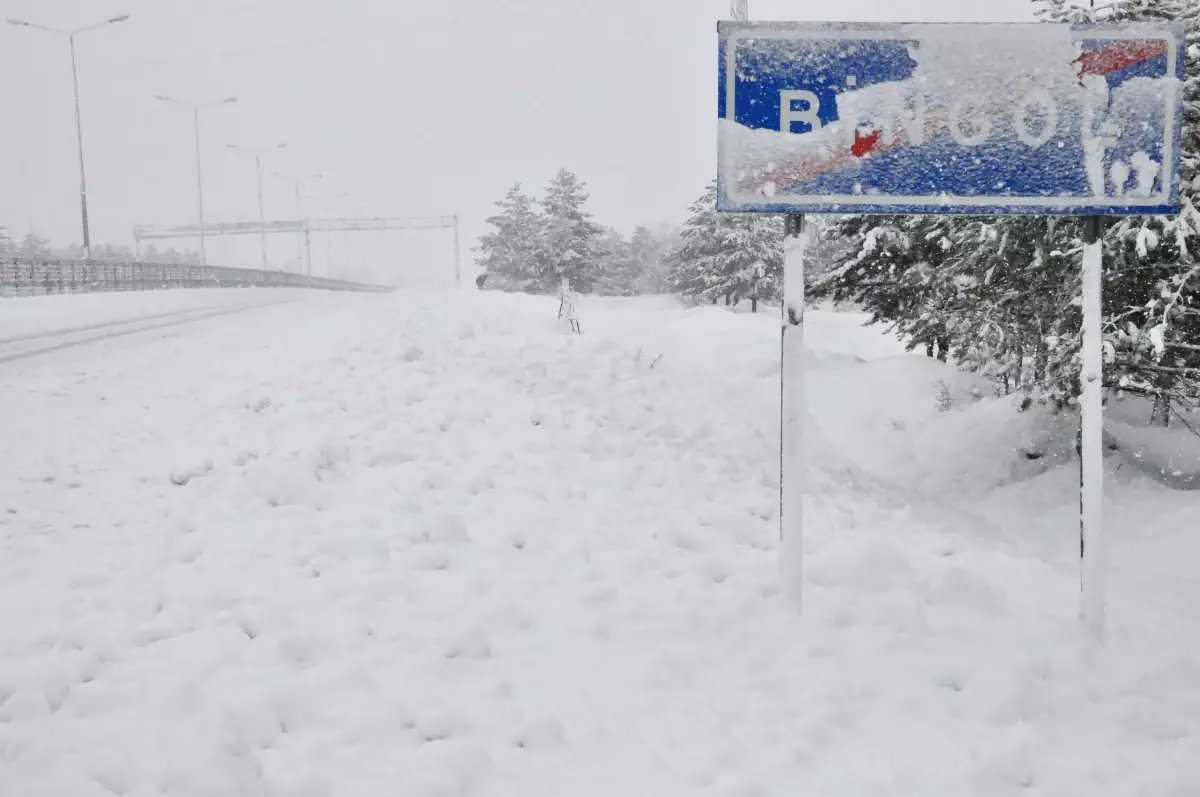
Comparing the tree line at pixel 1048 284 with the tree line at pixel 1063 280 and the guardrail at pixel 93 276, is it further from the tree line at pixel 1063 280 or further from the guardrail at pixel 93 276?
the guardrail at pixel 93 276

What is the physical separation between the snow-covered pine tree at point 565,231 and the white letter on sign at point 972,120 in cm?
3726

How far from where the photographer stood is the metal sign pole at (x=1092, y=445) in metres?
4.50

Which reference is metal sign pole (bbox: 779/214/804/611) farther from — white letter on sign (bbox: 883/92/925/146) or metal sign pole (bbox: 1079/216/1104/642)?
metal sign pole (bbox: 1079/216/1104/642)

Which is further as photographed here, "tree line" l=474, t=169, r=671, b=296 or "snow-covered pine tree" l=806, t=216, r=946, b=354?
"tree line" l=474, t=169, r=671, b=296

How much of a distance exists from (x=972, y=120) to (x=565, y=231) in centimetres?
3837

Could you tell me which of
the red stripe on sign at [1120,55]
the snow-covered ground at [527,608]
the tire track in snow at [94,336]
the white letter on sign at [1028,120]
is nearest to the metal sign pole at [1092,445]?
the snow-covered ground at [527,608]

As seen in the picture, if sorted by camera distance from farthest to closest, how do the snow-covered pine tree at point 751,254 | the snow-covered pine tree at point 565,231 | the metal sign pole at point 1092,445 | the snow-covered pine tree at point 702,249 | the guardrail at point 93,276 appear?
1. the snow-covered pine tree at point 565,231
2. the snow-covered pine tree at point 702,249
3. the snow-covered pine tree at point 751,254
4. the guardrail at point 93,276
5. the metal sign pole at point 1092,445

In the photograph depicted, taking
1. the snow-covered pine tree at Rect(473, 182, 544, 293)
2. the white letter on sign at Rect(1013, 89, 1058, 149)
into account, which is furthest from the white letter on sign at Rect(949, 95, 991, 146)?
the snow-covered pine tree at Rect(473, 182, 544, 293)

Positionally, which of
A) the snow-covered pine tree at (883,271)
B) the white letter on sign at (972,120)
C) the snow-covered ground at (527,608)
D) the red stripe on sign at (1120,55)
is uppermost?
the red stripe on sign at (1120,55)

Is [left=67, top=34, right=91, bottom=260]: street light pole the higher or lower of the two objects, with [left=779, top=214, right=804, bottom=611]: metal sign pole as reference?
higher

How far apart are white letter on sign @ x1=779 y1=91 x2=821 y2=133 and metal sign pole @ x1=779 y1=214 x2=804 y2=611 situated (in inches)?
19.9

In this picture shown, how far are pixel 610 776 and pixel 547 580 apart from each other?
1.76m

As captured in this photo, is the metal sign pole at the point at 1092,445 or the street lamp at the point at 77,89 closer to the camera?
the metal sign pole at the point at 1092,445

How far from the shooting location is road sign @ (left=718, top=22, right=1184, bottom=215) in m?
4.24
